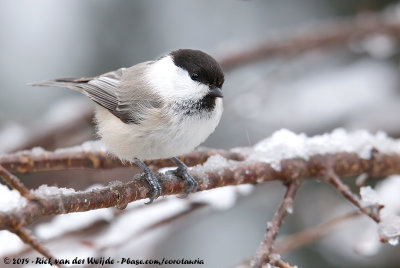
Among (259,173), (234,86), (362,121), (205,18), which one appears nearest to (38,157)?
(259,173)

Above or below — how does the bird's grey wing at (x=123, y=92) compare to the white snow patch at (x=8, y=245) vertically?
above

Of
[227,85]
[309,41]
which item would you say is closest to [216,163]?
[309,41]

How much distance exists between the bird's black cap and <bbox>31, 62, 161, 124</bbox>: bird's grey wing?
0.18m

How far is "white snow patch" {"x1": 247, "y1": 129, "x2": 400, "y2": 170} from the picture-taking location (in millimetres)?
1867

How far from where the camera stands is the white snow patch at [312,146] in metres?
1.87

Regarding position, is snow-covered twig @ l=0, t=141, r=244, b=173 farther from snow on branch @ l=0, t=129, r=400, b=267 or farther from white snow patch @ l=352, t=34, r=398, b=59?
white snow patch @ l=352, t=34, r=398, b=59

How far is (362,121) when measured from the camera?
10.6 feet

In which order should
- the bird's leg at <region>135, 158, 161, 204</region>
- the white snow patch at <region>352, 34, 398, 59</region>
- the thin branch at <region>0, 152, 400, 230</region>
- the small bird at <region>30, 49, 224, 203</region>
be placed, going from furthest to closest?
the white snow patch at <region>352, 34, 398, 59</region> < the small bird at <region>30, 49, 224, 203</region> < the bird's leg at <region>135, 158, 161, 204</region> < the thin branch at <region>0, 152, 400, 230</region>

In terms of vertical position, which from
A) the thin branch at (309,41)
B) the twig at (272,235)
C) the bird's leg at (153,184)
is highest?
the thin branch at (309,41)

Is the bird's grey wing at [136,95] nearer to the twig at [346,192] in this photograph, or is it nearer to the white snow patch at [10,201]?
the twig at [346,192]

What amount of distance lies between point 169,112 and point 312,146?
0.58m

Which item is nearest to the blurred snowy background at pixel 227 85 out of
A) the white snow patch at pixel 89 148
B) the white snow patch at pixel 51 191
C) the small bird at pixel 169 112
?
the white snow patch at pixel 89 148

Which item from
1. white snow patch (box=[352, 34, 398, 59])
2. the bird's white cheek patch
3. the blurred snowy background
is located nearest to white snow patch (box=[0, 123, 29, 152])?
the blurred snowy background

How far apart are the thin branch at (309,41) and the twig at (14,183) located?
1925 millimetres
